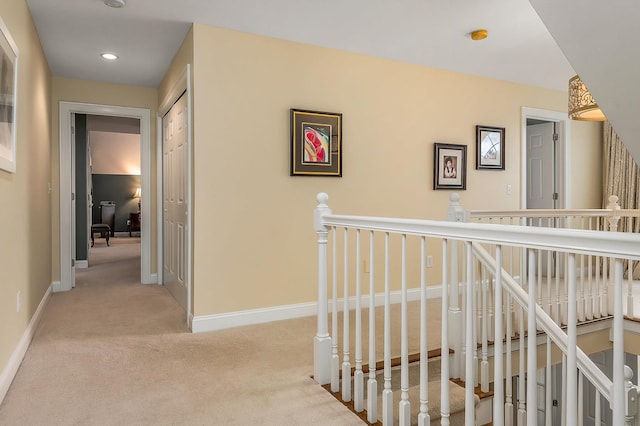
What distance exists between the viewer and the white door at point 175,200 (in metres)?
3.72

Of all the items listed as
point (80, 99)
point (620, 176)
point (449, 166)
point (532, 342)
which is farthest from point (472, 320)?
point (620, 176)

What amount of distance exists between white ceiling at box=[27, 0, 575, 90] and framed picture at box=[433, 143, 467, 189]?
2.63ft

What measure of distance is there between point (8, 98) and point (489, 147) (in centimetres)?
417

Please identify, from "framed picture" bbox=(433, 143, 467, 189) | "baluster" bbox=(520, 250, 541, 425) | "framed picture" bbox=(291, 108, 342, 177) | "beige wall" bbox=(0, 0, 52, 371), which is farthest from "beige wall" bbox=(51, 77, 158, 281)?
"baluster" bbox=(520, 250, 541, 425)

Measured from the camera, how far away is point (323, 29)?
3297 millimetres

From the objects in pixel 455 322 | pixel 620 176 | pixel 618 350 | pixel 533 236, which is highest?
pixel 620 176

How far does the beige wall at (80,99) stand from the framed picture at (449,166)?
3.17 m

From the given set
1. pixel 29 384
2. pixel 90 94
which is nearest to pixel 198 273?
pixel 29 384

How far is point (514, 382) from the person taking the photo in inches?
155

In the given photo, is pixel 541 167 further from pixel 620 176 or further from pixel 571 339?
pixel 571 339

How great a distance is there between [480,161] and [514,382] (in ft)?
7.18

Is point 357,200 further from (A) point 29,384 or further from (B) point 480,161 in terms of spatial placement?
(A) point 29,384

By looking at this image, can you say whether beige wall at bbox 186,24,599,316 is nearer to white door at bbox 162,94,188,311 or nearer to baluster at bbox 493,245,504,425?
white door at bbox 162,94,188,311

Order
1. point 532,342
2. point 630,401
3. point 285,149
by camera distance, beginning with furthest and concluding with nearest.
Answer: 1. point 285,149
2. point 630,401
3. point 532,342
